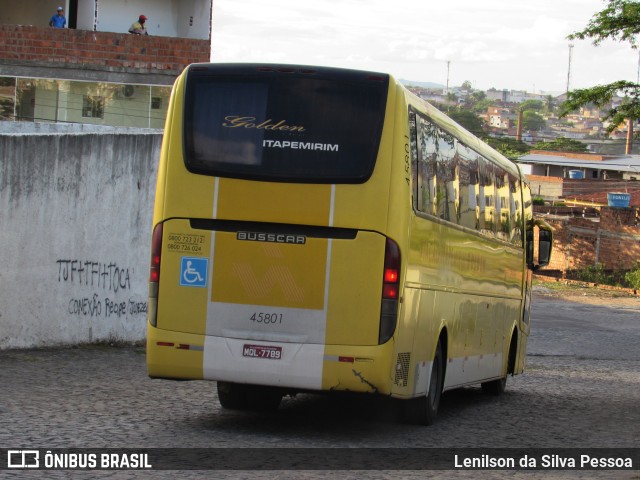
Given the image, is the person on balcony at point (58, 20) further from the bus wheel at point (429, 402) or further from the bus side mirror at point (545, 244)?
the bus wheel at point (429, 402)

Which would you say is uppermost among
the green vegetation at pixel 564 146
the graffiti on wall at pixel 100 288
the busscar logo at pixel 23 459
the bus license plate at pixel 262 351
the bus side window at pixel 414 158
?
the green vegetation at pixel 564 146

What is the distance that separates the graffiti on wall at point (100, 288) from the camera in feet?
55.6

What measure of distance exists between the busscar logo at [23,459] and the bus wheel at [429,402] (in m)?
4.33

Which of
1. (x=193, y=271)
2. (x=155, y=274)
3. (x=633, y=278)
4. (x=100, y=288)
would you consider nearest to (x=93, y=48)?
(x=100, y=288)

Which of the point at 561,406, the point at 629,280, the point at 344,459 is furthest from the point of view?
the point at 629,280

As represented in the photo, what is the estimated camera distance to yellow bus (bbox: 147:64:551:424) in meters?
10.2

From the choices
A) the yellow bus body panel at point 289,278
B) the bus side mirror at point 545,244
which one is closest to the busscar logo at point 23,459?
the yellow bus body panel at point 289,278

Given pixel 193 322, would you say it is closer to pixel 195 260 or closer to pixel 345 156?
pixel 195 260

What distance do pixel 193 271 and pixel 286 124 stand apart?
1.57 m

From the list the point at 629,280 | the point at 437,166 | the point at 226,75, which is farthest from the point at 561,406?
the point at 629,280

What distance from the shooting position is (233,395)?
1216 cm

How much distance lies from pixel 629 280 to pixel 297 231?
39.2m

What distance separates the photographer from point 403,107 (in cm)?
1051

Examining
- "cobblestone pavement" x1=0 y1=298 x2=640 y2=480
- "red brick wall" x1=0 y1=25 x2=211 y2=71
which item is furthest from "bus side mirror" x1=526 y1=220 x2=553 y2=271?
"red brick wall" x1=0 y1=25 x2=211 y2=71
